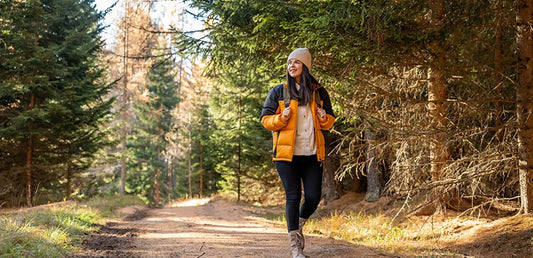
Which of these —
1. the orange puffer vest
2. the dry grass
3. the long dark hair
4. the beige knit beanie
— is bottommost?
the dry grass

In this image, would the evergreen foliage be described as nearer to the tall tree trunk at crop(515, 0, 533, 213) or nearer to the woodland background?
the woodland background

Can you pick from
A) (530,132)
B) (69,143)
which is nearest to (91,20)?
(69,143)

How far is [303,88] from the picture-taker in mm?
4262

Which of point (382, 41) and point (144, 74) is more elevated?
point (144, 74)

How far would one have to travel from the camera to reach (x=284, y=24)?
240 inches

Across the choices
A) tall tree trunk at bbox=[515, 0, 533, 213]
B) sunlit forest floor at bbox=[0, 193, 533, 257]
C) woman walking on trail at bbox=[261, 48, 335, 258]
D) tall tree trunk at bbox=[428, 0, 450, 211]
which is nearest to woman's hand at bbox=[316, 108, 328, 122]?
woman walking on trail at bbox=[261, 48, 335, 258]

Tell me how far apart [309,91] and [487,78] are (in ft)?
15.9

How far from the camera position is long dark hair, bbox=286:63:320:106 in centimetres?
422

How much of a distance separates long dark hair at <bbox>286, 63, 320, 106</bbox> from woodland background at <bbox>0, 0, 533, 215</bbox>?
3.02 ft

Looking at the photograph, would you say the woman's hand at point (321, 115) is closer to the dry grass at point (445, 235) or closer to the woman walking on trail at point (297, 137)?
the woman walking on trail at point (297, 137)

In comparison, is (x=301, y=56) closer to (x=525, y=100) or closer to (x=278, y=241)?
(x=278, y=241)

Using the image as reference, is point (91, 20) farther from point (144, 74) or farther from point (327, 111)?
point (327, 111)

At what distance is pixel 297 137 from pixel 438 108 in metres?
3.40

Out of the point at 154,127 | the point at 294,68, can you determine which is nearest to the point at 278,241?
the point at 294,68
